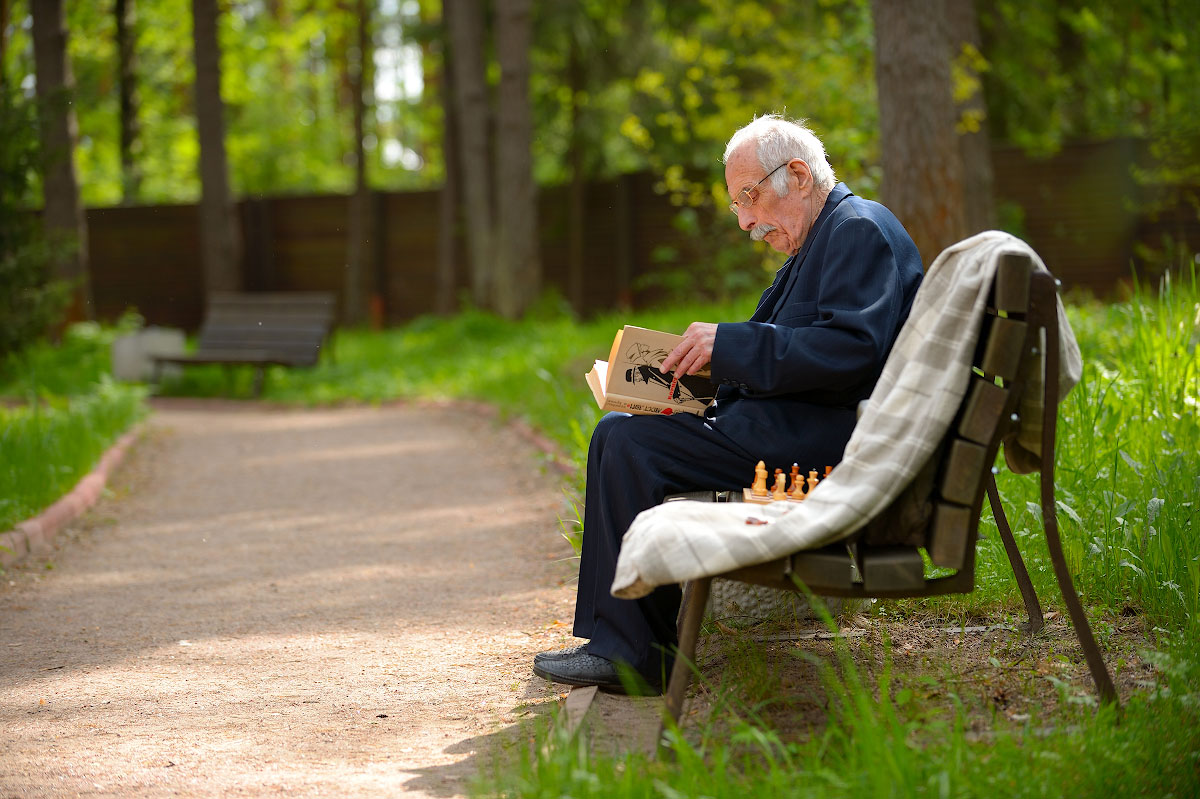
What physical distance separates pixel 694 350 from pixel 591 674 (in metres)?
0.97

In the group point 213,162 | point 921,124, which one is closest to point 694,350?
point 921,124

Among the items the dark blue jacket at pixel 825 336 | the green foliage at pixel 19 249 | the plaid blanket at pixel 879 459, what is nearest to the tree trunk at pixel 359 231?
the green foliage at pixel 19 249

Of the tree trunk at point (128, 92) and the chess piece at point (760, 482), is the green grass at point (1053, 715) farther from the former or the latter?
the tree trunk at point (128, 92)

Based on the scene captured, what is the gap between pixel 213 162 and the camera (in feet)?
49.7

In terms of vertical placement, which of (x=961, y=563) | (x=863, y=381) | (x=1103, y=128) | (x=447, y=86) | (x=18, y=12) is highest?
(x=18, y=12)

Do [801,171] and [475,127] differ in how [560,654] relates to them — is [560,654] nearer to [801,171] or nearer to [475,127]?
[801,171]

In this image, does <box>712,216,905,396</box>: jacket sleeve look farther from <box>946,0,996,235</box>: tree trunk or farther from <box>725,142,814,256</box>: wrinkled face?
<box>946,0,996,235</box>: tree trunk

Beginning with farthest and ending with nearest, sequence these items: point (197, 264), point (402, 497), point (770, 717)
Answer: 1. point (197, 264)
2. point (402, 497)
3. point (770, 717)

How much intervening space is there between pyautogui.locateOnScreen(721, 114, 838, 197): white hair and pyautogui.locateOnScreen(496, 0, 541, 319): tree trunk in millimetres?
11148

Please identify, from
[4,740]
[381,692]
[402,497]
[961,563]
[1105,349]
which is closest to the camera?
[961,563]

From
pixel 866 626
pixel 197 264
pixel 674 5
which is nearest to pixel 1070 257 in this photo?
pixel 674 5

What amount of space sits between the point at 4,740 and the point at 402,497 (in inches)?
159

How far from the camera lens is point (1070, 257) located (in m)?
14.7

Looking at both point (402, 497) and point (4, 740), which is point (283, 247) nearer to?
point (402, 497)
